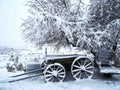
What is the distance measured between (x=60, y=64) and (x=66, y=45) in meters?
1.60

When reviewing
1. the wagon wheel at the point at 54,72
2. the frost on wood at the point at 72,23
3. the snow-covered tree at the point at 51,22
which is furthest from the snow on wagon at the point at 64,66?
the snow-covered tree at the point at 51,22

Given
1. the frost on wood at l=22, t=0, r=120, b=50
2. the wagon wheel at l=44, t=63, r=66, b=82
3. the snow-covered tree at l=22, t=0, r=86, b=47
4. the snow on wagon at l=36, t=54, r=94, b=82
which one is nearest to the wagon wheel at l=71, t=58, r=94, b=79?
the snow on wagon at l=36, t=54, r=94, b=82

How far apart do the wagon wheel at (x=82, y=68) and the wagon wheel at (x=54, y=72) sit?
14.5 inches

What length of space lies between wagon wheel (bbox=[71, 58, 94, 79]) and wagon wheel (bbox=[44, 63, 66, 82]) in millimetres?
370

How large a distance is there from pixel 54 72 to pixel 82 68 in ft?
3.14

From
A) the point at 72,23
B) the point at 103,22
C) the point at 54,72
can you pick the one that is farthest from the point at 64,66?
the point at 103,22

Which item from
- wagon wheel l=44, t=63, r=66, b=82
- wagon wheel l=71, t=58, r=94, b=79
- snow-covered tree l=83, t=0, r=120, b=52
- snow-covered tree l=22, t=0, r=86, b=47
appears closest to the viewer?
wagon wheel l=44, t=63, r=66, b=82

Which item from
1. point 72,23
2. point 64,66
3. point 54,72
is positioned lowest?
point 54,72

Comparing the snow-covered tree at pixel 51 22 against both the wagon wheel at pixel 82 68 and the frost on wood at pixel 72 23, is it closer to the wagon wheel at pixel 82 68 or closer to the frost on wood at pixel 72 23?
the frost on wood at pixel 72 23

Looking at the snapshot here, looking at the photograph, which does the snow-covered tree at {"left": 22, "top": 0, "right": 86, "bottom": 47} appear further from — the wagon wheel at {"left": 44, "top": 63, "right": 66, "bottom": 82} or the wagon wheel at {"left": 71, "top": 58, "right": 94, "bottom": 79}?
the wagon wheel at {"left": 44, "top": 63, "right": 66, "bottom": 82}

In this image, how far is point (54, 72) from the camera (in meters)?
5.61

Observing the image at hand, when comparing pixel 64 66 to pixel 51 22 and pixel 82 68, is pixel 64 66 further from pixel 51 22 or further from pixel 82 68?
pixel 51 22

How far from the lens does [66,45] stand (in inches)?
281

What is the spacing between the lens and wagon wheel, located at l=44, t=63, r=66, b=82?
560cm
